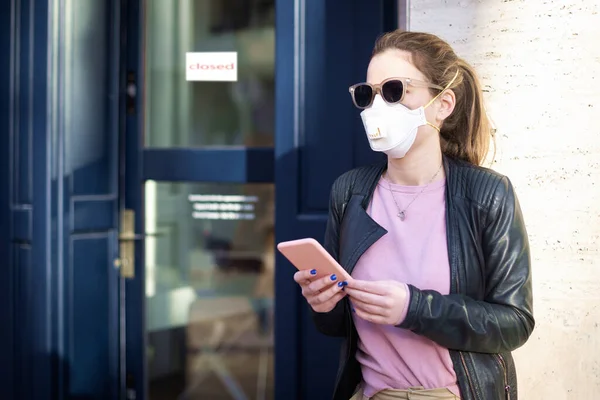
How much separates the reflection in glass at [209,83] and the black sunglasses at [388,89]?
1469mm

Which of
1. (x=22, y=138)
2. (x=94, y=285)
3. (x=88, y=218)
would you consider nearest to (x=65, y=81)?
(x=22, y=138)

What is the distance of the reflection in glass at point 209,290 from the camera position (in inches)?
141

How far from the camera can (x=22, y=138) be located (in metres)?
3.79

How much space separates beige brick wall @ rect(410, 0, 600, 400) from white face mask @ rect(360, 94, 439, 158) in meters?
0.76

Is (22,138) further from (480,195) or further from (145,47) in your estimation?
(480,195)

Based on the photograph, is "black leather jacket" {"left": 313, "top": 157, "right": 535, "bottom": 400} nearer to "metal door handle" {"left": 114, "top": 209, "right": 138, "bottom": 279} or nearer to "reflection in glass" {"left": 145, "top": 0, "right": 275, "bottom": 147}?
"reflection in glass" {"left": 145, "top": 0, "right": 275, "bottom": 147}

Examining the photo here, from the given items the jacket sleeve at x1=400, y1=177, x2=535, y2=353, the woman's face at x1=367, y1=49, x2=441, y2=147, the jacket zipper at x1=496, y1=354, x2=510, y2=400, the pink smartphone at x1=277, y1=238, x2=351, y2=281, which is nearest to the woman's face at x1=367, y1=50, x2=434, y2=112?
the woman's face at x1=367, y1=49, x2=441, y2=147

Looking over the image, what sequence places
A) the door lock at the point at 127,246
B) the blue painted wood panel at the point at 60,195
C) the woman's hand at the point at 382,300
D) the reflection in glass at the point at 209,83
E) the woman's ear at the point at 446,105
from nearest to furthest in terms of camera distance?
the woman's hand at the point at 382,300 < the woman's ear at the point at 446,105 < the reflection in glass at the point at 209,83 < the blue painted wood panel at the point at 60,195 < the door lock at the point at 127,246

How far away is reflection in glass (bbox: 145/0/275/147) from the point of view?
3516 millimetres

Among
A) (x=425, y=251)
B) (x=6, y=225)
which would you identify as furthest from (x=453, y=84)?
(x=6, y=225)

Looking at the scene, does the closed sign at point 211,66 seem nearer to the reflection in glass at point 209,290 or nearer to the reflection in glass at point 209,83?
the reflection in glass at point 209,83

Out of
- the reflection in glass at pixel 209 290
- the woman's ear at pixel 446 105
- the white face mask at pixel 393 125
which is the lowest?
the reflection in glass at pixel 209 290

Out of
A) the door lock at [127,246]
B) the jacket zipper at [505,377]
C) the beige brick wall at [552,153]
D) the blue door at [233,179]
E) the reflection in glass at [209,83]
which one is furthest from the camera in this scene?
the door lock at [127,246]

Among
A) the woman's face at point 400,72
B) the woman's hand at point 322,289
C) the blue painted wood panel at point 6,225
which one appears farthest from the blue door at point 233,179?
the woman's hand at point 322,289
